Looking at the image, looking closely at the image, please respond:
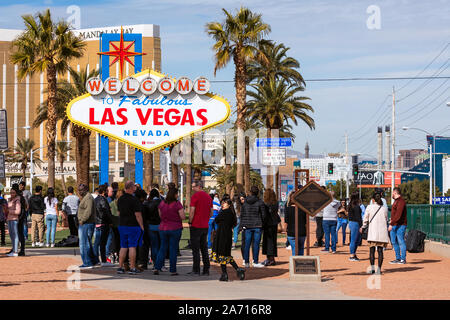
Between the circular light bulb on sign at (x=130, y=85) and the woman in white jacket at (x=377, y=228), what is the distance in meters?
13.7

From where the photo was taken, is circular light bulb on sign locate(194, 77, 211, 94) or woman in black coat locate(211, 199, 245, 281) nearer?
woman in black coat locate(211, 199, 245, 281)

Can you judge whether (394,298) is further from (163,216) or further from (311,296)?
(163,216)

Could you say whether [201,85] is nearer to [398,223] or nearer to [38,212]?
[38,212]

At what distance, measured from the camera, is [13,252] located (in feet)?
66.0

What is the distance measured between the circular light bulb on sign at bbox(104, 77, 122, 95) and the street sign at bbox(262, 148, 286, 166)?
15296 millimetres

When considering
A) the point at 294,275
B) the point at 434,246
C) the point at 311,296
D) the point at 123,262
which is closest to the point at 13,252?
the point at 123,262

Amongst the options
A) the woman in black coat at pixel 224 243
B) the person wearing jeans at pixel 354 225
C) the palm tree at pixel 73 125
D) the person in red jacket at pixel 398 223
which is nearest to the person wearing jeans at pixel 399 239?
the person in red jacket at pixel 398 223

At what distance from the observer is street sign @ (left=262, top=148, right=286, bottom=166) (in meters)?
41.8

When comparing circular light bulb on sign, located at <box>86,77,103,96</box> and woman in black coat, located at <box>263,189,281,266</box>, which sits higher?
circular light bulb on sign, located at <box>86,77,103,96</box>

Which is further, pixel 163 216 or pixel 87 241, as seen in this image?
pixel 87 241

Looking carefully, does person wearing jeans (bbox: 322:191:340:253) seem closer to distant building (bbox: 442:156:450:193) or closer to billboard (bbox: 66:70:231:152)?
billboard (bbox: 66:70:231:152)

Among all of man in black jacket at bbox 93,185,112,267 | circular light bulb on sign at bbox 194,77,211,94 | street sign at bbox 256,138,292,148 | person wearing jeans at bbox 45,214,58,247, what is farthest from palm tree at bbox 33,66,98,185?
man in black jacket at bbox 93,185,112,267

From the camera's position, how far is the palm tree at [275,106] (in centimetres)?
4878
